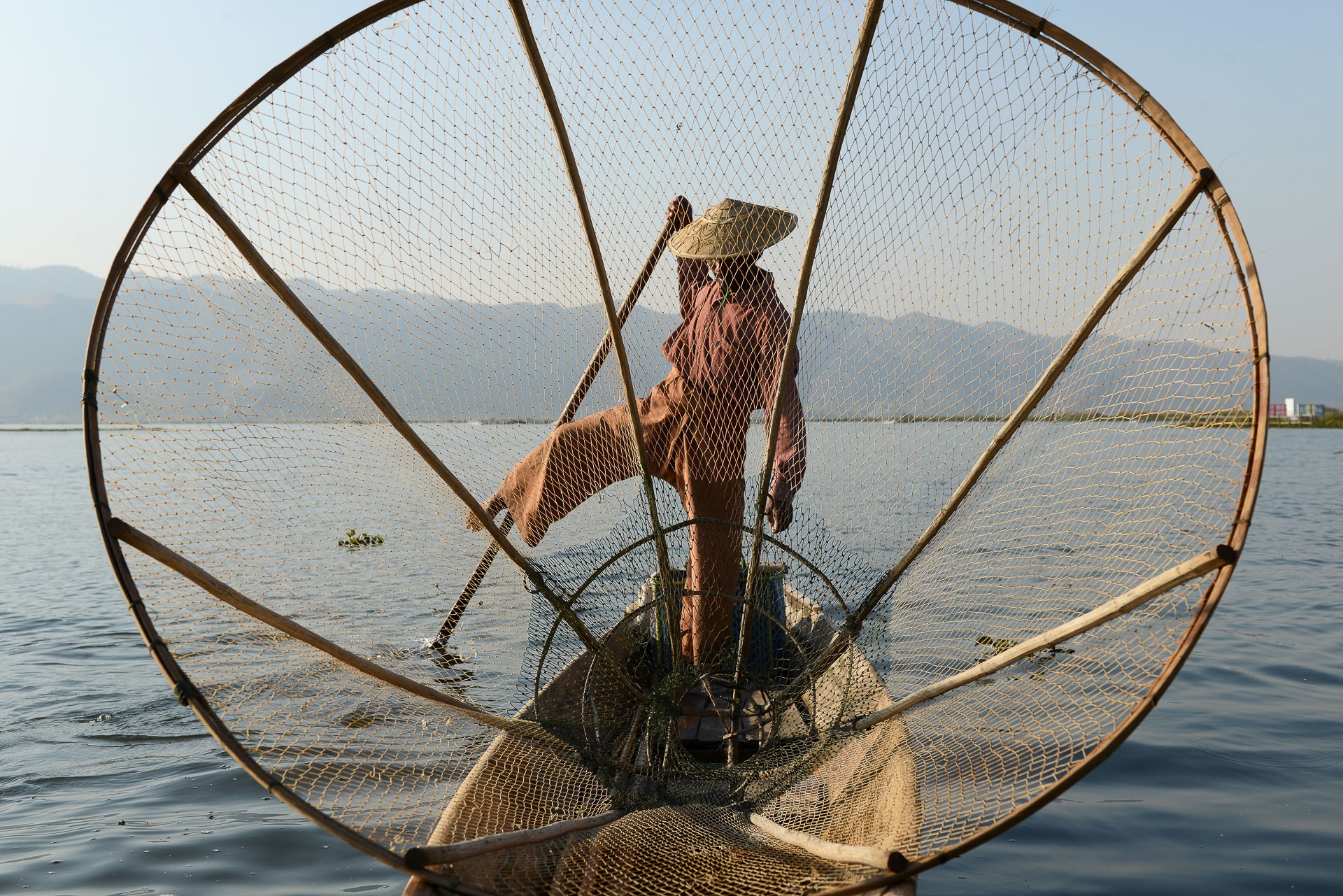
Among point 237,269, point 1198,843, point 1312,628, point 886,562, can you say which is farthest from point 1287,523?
point 237,269

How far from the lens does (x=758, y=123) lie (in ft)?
9.96

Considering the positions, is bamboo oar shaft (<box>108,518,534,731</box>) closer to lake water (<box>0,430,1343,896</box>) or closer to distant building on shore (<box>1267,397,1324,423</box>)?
lake water (<box>0,430,1343,896</box>)

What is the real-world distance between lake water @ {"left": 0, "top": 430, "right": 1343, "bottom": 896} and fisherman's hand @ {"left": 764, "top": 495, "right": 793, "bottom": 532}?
140cm

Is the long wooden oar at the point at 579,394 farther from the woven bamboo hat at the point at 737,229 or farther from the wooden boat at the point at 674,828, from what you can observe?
the wooden boat at the point at 674,828

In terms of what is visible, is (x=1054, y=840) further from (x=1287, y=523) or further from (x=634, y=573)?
(x=1287, y=523)

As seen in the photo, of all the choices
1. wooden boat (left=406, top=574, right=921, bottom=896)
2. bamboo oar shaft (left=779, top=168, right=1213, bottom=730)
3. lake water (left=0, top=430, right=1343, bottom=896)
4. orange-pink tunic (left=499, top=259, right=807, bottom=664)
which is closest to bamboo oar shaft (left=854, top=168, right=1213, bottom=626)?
bamboo oar shaft (left=779, top=168, right=1213, bottom=730)

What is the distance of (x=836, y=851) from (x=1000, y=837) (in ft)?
6.32

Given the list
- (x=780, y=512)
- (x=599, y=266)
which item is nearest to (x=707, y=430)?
(x=780, y=512)

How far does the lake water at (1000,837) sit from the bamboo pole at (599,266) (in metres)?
1.63

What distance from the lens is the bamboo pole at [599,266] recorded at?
2879 mm

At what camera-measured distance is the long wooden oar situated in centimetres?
379

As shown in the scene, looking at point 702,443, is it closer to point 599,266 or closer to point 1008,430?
point 599,266

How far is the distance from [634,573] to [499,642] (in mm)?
823

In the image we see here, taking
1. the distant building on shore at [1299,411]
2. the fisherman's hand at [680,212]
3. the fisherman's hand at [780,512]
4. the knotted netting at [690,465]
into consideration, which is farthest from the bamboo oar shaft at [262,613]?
the distant building on shore at [1299,411]
